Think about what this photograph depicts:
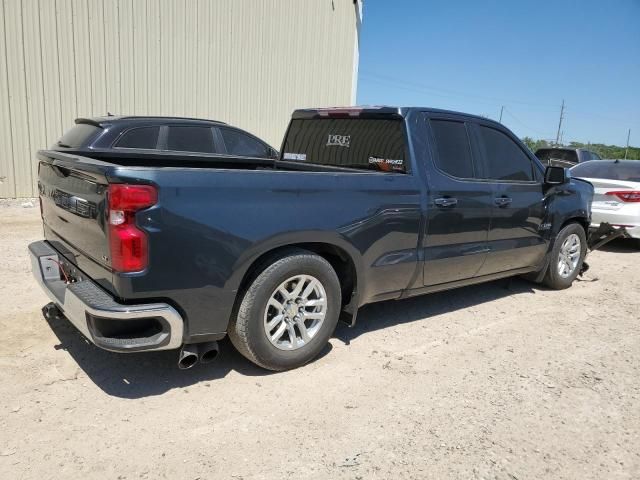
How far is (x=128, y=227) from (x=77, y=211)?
25.9 inches

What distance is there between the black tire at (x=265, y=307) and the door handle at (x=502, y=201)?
198 centimetres

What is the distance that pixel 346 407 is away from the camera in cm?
330

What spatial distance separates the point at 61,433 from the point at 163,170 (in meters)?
1.53

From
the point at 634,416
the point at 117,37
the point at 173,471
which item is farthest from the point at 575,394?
the point at 117,37

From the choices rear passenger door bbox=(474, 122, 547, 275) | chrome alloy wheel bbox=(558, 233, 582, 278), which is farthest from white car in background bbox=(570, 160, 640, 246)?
rear passenger door bbox=(474, 122, 547, 275)

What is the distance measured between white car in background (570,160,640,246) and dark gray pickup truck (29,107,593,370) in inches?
136

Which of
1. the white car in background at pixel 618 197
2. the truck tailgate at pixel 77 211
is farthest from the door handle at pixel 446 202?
the white car in background at pixel 618 197

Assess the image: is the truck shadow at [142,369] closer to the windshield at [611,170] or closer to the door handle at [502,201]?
the door handle at [502,201]

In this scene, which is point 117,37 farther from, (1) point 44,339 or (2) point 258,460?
(2) point 258,460

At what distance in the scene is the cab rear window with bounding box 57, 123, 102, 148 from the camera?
22.0 feet

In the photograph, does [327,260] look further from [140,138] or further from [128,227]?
[140,138]

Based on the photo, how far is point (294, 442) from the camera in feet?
9.56

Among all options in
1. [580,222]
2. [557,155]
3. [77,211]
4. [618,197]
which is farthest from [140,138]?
[557,155]

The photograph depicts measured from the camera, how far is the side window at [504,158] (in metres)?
4.98
